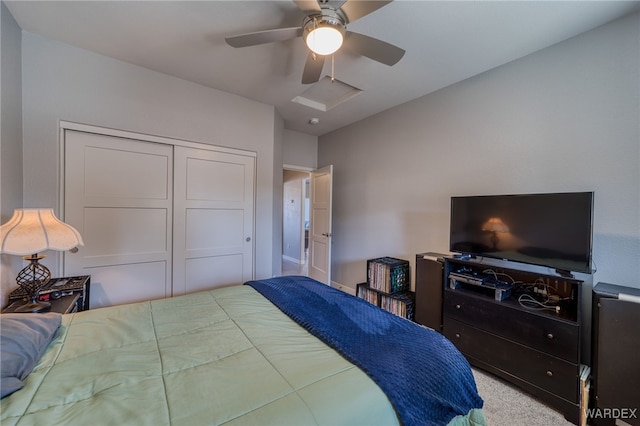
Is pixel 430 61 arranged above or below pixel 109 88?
above

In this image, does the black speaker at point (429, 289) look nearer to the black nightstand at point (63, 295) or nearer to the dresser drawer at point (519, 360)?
the dresser drawer at point (519, 360)

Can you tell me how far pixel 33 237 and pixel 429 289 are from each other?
2.96 meters

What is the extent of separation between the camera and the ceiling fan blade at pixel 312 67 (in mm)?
1797

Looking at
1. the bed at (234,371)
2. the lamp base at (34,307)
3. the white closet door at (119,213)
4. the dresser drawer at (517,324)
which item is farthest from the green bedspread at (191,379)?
the dresser drawer at (517,324)

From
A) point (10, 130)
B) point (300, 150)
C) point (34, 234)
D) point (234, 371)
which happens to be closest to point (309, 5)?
point (234, 371)

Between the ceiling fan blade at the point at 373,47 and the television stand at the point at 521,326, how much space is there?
5.70 ft

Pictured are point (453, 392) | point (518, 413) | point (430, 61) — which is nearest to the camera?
point (453, 392)

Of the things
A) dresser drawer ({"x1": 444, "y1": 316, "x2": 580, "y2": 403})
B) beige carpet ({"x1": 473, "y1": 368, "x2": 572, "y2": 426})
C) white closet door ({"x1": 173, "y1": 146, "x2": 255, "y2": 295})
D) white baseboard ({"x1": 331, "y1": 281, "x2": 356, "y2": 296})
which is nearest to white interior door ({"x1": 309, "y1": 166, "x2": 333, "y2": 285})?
white baseboard ({"x1": 331, "y1": 281, "x2": 356, "y2": 296})

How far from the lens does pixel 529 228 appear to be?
1.85m

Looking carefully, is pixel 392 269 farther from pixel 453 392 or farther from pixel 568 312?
pixel 453 392

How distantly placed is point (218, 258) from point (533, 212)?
10.1ft

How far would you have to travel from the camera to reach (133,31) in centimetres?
192

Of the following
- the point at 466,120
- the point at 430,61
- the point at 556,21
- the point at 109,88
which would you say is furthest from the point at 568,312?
the point at 109,88

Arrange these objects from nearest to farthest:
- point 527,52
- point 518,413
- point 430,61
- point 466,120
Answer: point 518,413
point 527,52
point 430,61
point 466,120
